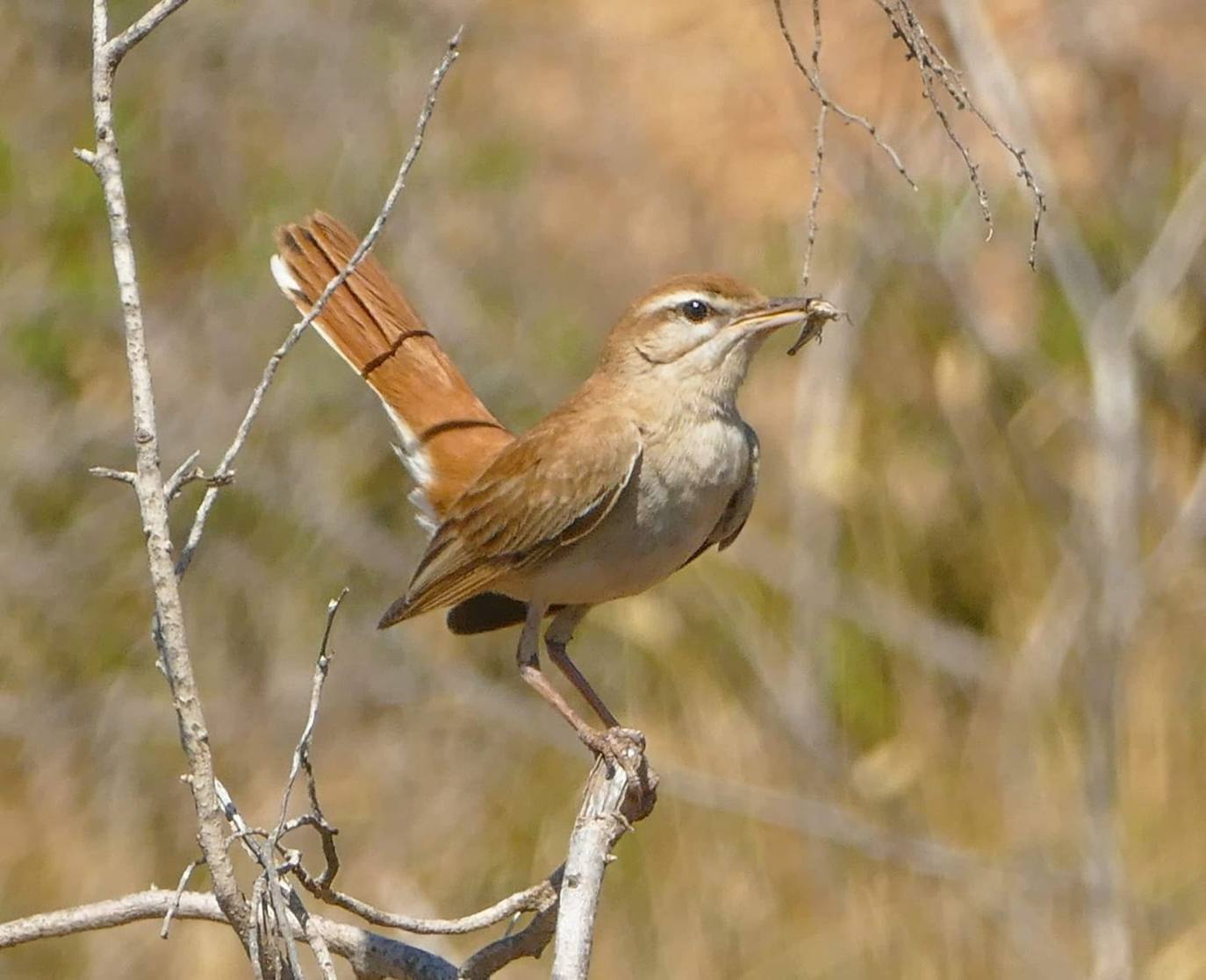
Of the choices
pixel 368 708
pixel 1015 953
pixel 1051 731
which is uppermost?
pixel 368 708

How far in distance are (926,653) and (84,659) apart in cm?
391

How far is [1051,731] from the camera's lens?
7.88m

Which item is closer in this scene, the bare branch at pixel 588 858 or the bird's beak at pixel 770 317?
the bare branch at pixel 588 858

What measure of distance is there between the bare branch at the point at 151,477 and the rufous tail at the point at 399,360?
7.67 feet

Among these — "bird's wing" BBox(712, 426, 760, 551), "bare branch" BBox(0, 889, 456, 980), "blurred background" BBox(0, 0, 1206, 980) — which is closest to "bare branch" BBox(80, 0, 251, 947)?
"bare branch" BBox(0, 889, 456, 980)

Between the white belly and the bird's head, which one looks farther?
the bird's head

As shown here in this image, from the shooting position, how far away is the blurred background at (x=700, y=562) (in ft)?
25.0

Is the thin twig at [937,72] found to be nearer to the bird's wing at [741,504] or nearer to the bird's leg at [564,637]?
the bird's wing at [741,504]

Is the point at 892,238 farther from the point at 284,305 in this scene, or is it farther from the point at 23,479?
the point at 23,479

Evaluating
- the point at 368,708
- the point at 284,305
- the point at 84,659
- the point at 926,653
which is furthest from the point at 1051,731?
the point at 84,659

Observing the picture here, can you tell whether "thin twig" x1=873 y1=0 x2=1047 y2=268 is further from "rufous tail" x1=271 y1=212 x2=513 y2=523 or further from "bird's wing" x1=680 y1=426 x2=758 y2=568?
"rufous tail" x1=271 y1=212 x2=513 y2=523

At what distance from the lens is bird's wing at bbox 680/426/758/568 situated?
438 cm

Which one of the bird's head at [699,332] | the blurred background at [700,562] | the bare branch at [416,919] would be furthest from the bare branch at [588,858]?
the blurred background at [700,562]

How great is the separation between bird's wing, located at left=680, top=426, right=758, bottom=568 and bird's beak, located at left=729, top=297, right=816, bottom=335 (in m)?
0.24
